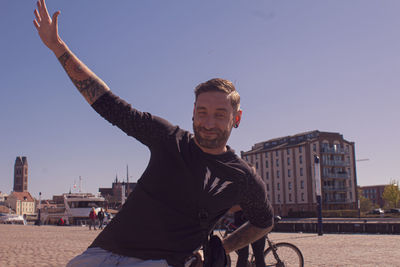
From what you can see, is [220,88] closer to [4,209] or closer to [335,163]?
[335,163]

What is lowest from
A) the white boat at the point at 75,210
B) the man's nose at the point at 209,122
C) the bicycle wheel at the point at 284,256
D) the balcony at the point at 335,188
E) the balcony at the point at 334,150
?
the white boat at the point at 75,210

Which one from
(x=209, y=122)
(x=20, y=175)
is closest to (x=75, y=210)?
(x=209, y=122)

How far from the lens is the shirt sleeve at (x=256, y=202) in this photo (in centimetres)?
234

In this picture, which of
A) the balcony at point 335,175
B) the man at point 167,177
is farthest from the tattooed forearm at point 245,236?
the balcony at point 335,175

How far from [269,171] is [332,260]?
8063 centimetres

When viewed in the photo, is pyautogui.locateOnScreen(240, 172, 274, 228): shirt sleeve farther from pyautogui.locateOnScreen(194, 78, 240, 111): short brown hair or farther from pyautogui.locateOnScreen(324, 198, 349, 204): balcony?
pyautogui.locateOnScreen(324, 198, 349, 204): balcony

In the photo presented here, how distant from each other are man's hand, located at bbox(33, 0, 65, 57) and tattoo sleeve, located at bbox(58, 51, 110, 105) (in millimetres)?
52

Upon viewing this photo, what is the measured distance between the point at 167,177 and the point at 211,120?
0.37 metres

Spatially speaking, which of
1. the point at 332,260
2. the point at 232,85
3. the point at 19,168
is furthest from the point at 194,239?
the point at 19,168

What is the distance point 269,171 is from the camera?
9044cm

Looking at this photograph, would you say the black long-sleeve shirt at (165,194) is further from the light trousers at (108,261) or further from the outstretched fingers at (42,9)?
the outstretched fingers at (42,9)

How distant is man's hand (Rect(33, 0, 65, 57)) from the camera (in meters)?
2.11

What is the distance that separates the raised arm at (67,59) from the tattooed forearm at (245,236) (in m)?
1.22

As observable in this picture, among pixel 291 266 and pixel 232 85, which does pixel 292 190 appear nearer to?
pixel 291 266
